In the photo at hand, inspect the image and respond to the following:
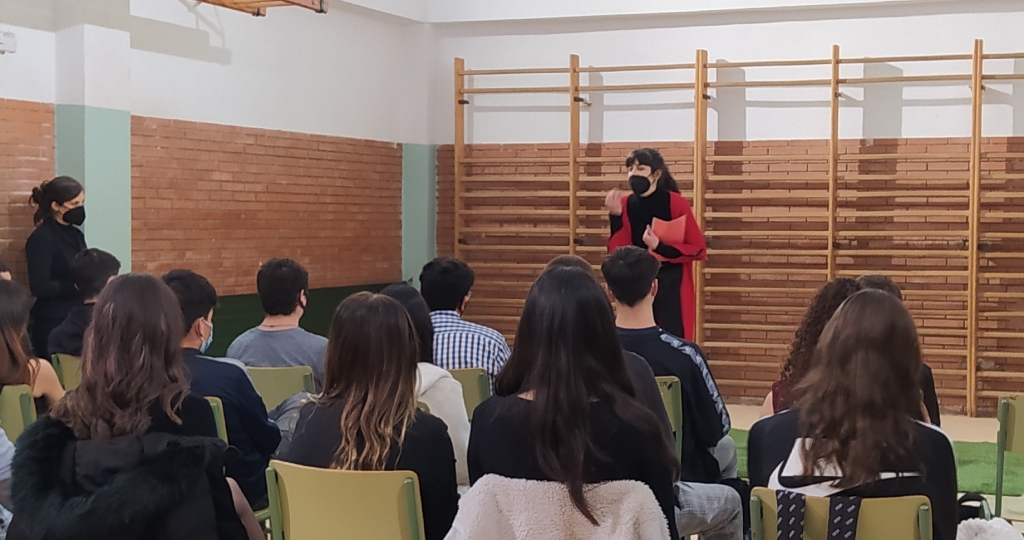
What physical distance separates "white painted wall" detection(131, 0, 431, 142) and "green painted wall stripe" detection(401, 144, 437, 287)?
0.64 feet

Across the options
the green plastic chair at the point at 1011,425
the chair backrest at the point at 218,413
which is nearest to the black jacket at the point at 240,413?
the chair backrest at the point at 218,413

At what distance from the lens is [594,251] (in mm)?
8258

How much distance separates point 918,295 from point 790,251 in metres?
0.90

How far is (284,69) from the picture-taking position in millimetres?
7387

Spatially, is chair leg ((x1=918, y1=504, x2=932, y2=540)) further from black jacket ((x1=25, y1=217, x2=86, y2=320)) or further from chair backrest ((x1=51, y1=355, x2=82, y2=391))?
black jacket ((x1=25, y1=217, x2=86, y2=320))

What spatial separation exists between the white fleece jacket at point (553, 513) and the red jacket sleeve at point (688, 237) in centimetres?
423

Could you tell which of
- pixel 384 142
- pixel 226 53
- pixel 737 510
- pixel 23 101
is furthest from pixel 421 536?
pixel 384 142

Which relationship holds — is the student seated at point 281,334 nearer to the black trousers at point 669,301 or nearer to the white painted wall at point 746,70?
the black trousers at point 669,301

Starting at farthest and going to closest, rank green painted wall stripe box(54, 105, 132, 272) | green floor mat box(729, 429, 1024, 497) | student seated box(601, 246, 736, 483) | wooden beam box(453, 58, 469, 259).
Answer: wooden beam box(453, 58, 469, 259) → green painted wall stripe box(54, 105, 132, 272) → green floor mat box(729, 429, 1024, 497) → student seated box(601, 246, 736, 483)

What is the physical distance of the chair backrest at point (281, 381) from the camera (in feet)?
11.6

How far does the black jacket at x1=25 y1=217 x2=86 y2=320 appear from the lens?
213 inches

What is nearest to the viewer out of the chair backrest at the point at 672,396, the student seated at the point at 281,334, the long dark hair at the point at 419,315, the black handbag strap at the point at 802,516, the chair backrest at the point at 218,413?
the black handbag strap at the point at 802,516

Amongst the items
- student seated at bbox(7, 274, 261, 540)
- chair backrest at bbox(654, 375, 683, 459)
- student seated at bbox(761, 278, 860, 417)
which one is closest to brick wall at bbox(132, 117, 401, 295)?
chair backrest at bbox(654, 375, 683, 459)

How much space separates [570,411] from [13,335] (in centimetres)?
184
